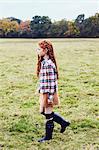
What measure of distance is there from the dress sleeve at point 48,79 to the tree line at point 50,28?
43426mm

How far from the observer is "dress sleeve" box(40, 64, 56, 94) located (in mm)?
6184

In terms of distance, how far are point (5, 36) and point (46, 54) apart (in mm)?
50917

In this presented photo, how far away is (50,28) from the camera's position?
52031 millimetres

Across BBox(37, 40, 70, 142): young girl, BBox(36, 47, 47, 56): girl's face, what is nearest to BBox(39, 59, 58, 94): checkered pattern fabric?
BBox(37, 40, 70, 142): young girl

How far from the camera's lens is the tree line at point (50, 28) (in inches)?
1989

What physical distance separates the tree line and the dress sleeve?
4343 cm

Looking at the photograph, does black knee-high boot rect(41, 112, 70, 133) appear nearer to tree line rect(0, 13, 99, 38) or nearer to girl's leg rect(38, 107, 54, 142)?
girl's leg rect(38, 107, 54, 142)

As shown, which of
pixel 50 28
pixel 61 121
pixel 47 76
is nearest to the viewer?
pixel 47 76

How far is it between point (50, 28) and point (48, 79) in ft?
152

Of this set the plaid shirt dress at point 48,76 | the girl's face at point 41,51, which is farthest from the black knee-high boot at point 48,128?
the girl's face at point 41,51

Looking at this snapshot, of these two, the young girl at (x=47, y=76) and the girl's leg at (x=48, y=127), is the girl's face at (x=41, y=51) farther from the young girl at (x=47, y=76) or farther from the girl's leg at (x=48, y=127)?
the girl's leg at (x=48, y=127)

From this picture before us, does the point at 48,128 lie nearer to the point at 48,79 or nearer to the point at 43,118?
the point at 48,79

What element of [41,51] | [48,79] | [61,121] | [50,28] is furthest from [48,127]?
[50,28]

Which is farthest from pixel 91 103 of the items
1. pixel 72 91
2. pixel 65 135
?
pixel 65 135
